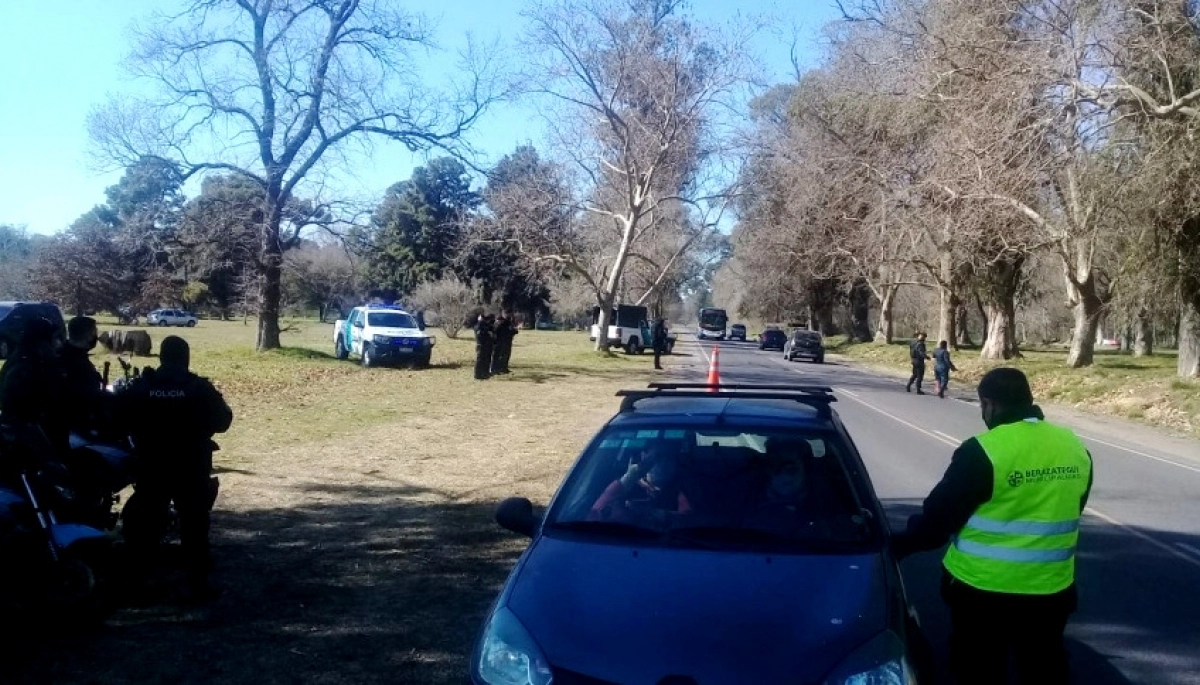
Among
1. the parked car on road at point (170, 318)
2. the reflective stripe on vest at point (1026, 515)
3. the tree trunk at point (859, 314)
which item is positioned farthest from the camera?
the tree trunk at point (859, 314)

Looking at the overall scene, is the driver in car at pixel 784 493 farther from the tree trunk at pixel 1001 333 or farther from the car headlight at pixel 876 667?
the tree trunk at pixel 1001 333

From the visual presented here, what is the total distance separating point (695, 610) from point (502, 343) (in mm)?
27535

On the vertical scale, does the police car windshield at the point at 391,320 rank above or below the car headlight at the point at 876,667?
above

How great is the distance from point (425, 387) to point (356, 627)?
66.9ft

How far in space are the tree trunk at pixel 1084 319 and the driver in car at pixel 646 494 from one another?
3401 cm

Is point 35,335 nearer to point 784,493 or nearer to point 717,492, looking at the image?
point 717,492

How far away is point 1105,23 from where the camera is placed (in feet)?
76.6

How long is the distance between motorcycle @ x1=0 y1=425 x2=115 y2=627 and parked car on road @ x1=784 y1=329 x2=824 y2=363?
45.2 meters

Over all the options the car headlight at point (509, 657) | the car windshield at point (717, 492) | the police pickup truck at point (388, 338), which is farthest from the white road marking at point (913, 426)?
the car headlight at point (509, 657)

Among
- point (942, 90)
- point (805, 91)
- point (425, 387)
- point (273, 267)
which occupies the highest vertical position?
point (805, 91)

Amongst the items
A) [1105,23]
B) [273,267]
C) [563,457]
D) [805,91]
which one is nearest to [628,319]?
[805,91]

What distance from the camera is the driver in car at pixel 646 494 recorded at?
5.20 m

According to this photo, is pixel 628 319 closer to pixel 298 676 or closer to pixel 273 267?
pixel 273 267

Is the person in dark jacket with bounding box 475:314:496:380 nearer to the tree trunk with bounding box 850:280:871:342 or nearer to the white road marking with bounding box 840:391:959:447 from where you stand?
the white road marking with bounding box 840:391:959:447
